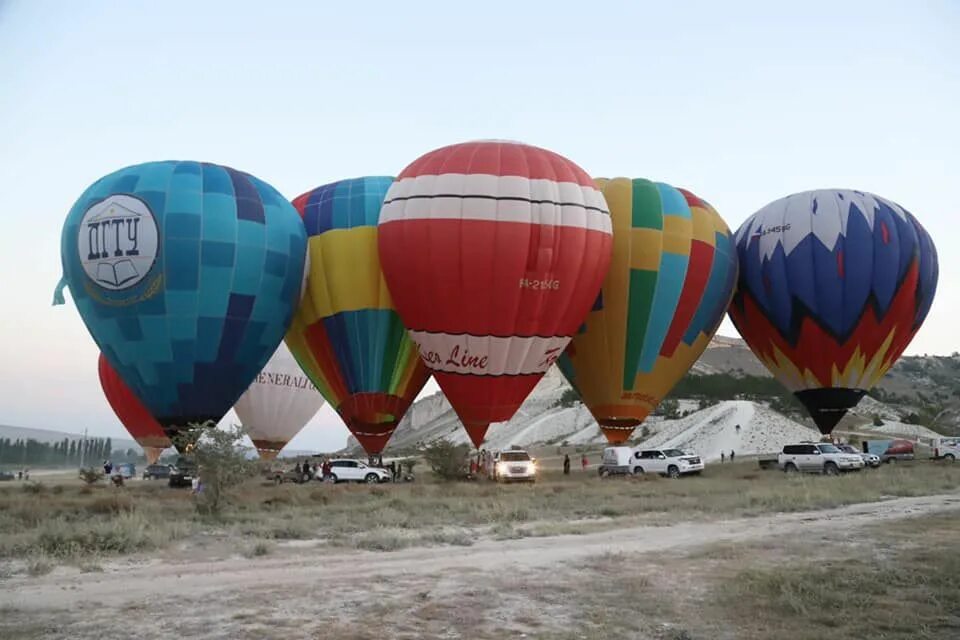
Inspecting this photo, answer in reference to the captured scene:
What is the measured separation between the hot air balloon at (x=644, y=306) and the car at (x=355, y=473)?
319 inches

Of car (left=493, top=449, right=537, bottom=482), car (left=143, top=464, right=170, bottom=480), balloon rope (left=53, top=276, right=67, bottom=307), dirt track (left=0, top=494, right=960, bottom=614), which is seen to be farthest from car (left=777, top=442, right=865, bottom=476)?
car (left=143, top=464, right=170, bottom=480)

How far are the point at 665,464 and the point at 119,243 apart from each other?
20.5 metres

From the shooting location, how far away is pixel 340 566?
1191cm

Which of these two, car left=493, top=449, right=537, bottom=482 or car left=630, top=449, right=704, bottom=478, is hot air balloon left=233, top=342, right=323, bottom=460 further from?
car left=630, top=449, right=704, bottom=478

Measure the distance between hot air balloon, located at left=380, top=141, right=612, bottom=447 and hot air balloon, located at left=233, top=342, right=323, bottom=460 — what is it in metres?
15.2

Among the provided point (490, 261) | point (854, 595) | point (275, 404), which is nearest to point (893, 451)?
point (490, 261)

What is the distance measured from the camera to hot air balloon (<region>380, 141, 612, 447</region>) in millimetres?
24938

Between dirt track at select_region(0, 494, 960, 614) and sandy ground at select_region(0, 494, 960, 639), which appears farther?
dirt track at select_region(0, 494, 960, 614)

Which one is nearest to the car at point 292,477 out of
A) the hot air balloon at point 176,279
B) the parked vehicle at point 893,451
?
the hot air balloon at point 176,279

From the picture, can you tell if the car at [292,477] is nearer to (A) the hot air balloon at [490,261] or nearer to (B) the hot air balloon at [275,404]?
(B) the hot air balloon at [275,404]

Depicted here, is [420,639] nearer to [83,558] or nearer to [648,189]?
[83,558]

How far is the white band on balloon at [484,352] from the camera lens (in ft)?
83.8

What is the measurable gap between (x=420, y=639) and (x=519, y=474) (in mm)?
20843

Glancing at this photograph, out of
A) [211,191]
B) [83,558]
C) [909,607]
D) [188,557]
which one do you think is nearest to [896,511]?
[909,607]
